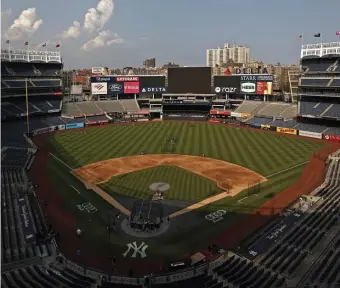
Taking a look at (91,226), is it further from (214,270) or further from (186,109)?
(186,109)

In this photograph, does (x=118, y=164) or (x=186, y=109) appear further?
(x=186, y=109)

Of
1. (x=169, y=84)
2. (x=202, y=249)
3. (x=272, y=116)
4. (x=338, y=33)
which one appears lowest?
(x=202, y=249)

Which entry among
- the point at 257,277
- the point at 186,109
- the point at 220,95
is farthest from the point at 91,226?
the point at 220,95

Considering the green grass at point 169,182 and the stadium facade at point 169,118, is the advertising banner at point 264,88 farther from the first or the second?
the green grass at point 169,182

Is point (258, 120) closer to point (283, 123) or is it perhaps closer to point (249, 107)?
point (283, 123)

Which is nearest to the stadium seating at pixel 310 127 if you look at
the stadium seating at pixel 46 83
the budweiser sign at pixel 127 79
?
the budweiser sign at pixel 127 79

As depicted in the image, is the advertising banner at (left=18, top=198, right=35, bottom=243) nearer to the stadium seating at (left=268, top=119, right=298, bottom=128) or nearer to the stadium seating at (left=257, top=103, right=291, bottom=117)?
the stadium seating at (left=268, top=119, right=298, bottom=128)

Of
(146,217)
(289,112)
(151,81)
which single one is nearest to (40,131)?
(151,81)

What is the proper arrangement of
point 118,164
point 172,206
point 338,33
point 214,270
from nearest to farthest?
1. point 214,270
2. point 172,206
3. point 118,164
4. point 338,33

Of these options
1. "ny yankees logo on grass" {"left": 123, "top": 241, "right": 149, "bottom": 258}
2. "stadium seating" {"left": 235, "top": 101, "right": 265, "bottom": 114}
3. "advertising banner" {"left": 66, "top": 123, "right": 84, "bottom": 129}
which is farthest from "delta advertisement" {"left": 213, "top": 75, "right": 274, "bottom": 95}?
"ny yankees logo on grass" {"left": 123, "top": 241, "right": 149, "bottom": 258}
